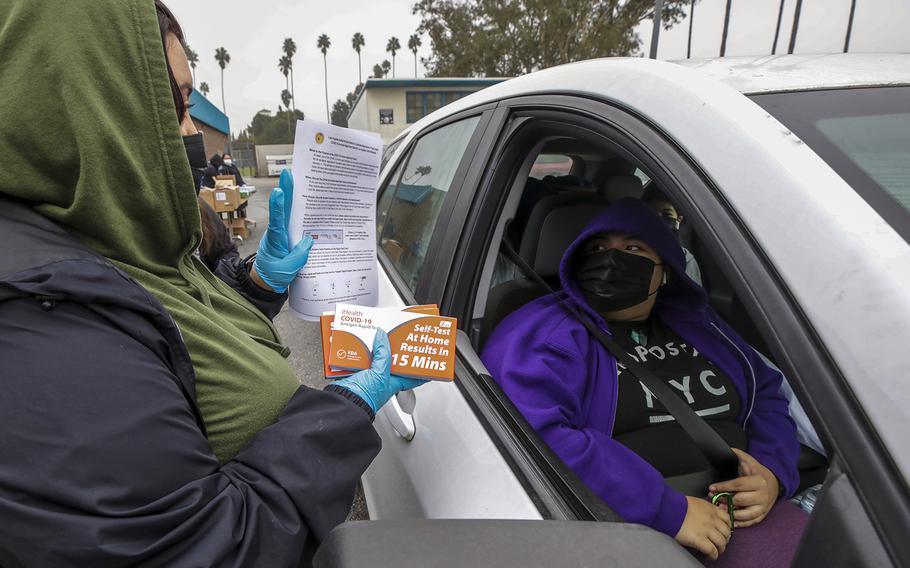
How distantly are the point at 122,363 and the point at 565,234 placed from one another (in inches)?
62.5

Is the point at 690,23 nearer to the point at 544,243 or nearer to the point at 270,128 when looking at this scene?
the point at 544,243

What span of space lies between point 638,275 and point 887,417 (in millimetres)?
1011

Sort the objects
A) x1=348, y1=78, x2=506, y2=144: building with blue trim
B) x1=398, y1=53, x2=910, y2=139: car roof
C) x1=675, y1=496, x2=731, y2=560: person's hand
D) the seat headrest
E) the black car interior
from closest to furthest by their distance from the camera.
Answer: x1=398, y1=53, x2=910, y2=139: car roof → x1=675, y1=496, x2=731, y2=560: person's hand → the black car interior → the seat headrest → x1=348, y1=78, x2=506, y2=144: building with blue trim

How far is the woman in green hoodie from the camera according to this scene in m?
0.64

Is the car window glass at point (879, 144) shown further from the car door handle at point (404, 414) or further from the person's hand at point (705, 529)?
the car door handle at point (404, 414)

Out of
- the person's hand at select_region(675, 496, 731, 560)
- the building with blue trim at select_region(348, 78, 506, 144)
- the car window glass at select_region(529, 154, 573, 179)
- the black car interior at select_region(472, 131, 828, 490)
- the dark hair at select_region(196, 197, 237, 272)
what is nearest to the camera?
the person's hand at select_region(675, 496, 731, 560)

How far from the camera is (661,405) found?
1422 millimetres

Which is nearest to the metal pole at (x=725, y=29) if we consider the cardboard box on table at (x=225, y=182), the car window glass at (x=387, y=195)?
Answer: the car window glass at (x=387, y=195)

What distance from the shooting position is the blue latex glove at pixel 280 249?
1.43 metres

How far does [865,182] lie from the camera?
71cm

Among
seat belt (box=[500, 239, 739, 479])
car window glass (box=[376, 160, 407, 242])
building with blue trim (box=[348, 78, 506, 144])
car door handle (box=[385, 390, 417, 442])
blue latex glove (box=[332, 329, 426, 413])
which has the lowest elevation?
car door handle (box=[385, 390, 417, 442])

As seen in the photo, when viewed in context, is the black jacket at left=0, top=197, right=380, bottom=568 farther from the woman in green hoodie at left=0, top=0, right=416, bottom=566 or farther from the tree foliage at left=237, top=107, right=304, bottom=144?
the tree foliage at left=237, top=107, right=304, bottom=144

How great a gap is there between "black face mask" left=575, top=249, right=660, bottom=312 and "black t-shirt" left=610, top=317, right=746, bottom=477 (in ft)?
0.34

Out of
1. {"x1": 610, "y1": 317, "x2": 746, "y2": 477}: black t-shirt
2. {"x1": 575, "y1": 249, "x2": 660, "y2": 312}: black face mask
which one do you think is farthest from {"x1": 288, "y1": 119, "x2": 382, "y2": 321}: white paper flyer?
{"x1": 610, "y1": 317, "x2": 746, "y2": 477}: black t-shirt
